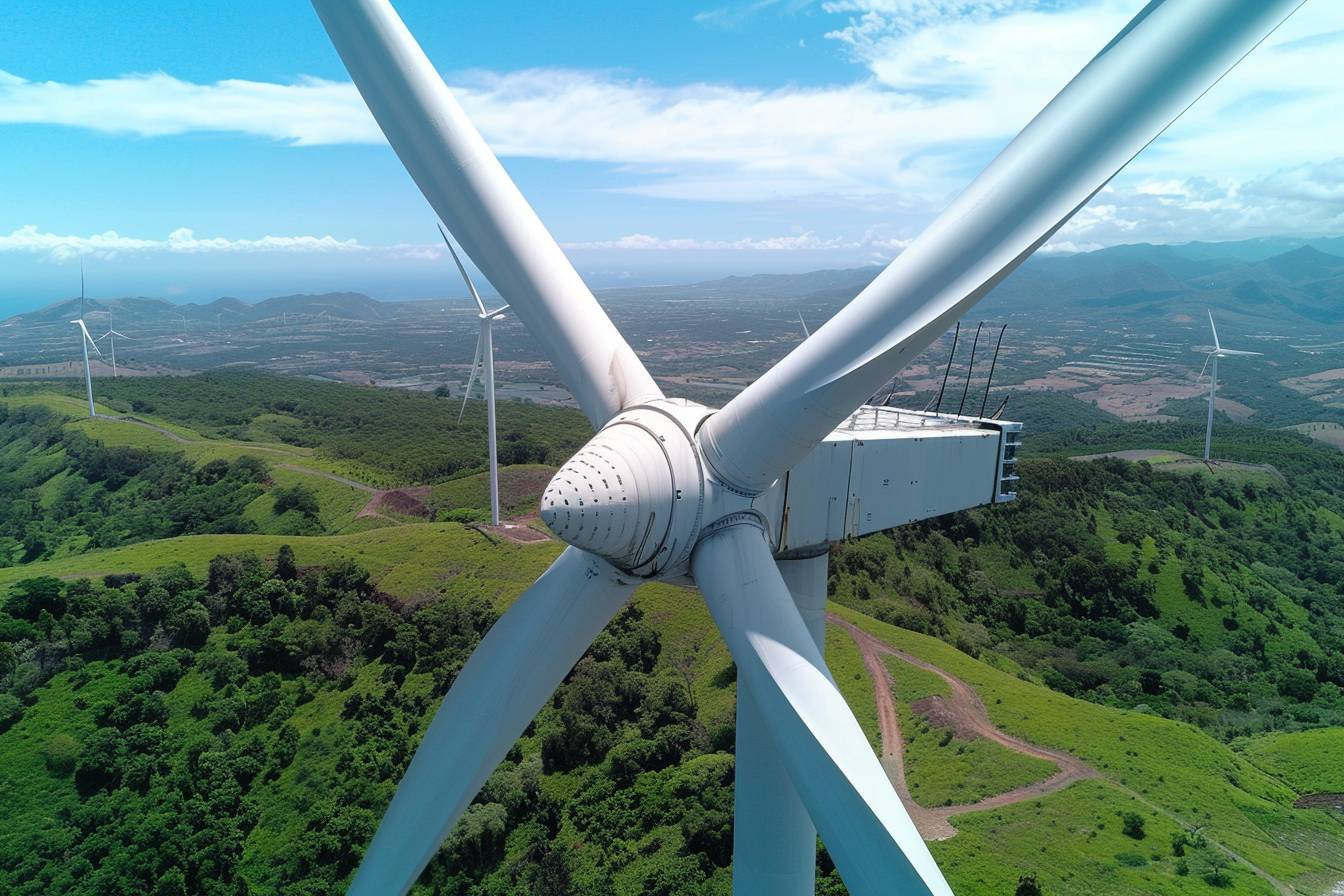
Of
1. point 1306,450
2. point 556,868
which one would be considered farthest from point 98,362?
point 1306,450

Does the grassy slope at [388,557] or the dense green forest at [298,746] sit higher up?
the grassy slope at [388,557]

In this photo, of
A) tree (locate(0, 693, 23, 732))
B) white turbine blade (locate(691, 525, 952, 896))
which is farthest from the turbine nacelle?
tree (locate(0, 693, 23, 732))

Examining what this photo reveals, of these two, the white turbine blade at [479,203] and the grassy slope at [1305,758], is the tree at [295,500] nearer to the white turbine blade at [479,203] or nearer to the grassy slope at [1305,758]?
the white turbine blade at [479,203]

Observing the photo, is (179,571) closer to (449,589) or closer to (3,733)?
(3,733)

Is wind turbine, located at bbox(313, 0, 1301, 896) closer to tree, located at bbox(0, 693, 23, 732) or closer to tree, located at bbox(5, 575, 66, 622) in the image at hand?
tree, located at bbox(0, 693, 23, 732)

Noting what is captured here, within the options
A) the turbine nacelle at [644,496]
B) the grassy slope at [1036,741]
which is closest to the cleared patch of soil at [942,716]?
the grassy slope at [1036,741]

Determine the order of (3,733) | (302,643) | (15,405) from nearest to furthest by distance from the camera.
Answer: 1. (3,733)
2. (302,643)
3. (15,405)

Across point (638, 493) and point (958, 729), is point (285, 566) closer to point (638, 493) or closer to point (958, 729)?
point (958, 729)
